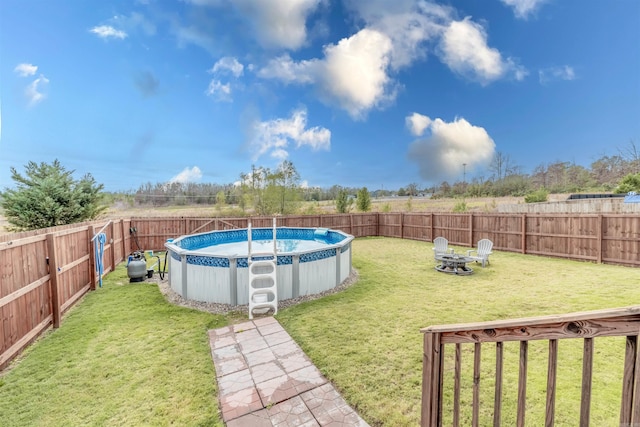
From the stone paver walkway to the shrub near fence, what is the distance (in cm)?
267

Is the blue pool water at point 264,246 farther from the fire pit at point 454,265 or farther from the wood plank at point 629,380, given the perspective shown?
Result: the wood plank at point 629,380

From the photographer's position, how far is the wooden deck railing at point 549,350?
102 centimetres

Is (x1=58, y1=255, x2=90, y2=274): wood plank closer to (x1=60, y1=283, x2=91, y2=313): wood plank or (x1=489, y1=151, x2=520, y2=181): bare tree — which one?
(x1=60, y1=283, x2=91, y2=313): wood plank

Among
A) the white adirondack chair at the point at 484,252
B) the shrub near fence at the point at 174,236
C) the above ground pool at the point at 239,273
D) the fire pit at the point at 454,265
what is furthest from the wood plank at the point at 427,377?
the white adirondack chair at the point at 484,252

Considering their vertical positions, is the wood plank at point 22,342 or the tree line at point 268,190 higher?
the tree line at point 268,190

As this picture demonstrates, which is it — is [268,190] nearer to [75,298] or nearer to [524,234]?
[75,298]

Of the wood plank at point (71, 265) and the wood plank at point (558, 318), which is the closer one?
the wood plank at point (558, 318)

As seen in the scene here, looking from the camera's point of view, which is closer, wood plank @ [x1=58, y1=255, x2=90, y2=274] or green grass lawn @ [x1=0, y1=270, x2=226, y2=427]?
green grass lawn @ [x1=0, y1=270, x2=226, y2=427]

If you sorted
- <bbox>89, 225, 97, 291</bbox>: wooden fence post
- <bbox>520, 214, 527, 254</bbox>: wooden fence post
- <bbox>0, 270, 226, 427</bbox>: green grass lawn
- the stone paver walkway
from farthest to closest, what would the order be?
1. <bbox>520, 214, 527, 254</bbox>: wooden fence post
2. <bbox>89, 225, 97, 291</bbox>: wooden fence post
3. <bbox>0, 270, 226, 427</bbox>: green grass lawn
4. the stone paver walkway

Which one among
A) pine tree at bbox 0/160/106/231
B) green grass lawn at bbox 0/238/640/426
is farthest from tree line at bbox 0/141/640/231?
green grass lawn at bbox 0/238/640/426

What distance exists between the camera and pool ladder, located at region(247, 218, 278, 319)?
520 centimetres

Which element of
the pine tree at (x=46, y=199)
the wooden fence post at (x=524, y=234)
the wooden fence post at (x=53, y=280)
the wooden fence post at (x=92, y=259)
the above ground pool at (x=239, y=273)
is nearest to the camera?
the wooden fence post at (x=53, y=280)

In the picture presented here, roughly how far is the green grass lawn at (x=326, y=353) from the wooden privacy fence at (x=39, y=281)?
0.86ft

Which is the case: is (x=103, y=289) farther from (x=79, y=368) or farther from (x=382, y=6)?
(x=382, y=6)
